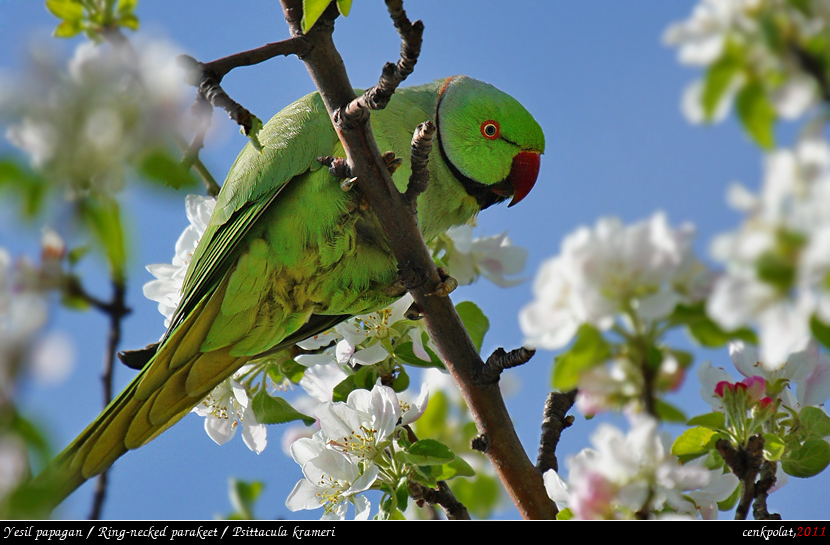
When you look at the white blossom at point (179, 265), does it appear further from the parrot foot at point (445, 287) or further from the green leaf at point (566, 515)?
the green leaf at point (566, 515)

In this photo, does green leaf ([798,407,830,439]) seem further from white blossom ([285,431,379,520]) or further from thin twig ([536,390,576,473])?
white blossom ([285,431,379,520])

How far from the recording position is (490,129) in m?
2.66

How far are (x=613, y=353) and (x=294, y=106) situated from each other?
6.68 ft

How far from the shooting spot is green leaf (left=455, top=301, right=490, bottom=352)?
2.13 meters

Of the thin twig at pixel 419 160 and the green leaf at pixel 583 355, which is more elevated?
the thin twig at pixel 419 160

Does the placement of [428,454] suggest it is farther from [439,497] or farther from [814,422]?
[814,422]

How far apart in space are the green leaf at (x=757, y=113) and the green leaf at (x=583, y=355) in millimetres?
259

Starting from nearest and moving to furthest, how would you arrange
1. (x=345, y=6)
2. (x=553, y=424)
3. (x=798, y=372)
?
(x=345, y=6) < (x=798, y=372) < (x=553, y=424)

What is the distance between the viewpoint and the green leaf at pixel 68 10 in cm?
113

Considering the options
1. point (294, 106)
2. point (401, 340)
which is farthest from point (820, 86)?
point (294, 106)

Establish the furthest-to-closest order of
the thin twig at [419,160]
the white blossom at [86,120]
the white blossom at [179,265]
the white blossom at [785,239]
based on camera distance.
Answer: the white blossom at [179,265]
the thin twig at [419,160]
the white blossom at [86,120]
the white blossom at [785,239]

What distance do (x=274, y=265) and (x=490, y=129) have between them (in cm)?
103

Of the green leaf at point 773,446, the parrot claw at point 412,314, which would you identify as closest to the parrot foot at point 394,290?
the parrot claw at point 412,314

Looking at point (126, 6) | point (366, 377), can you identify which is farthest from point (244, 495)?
point (126, 6)
